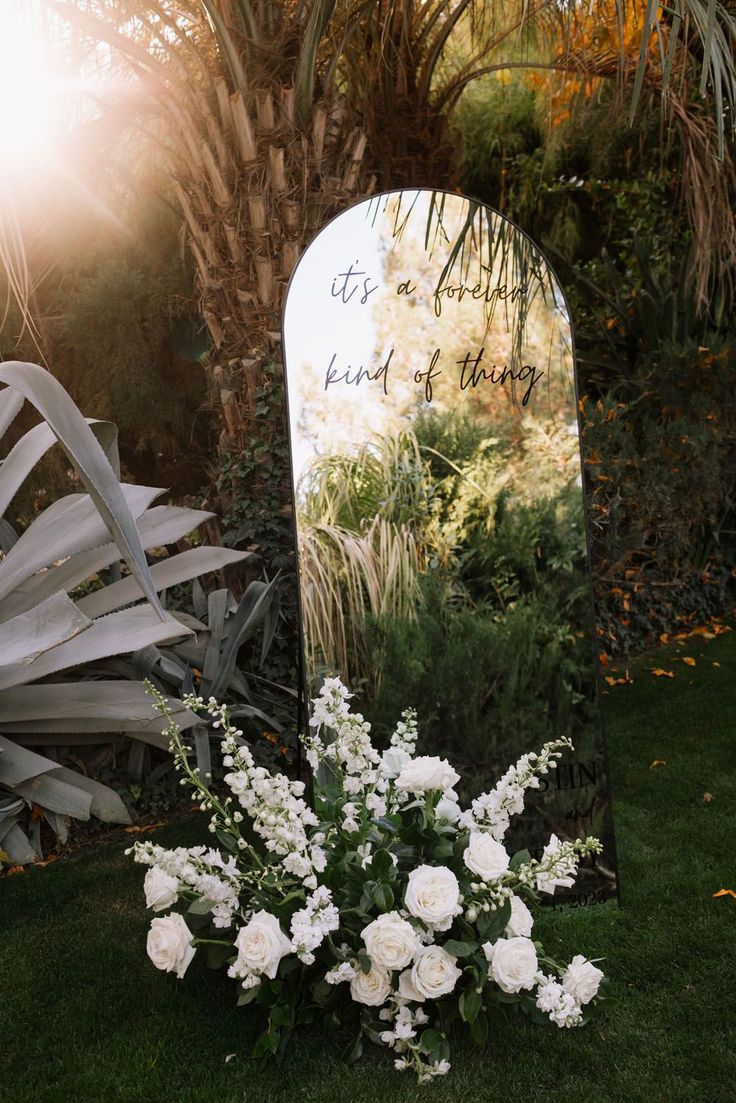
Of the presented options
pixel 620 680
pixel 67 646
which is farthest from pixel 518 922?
pixel 620 680

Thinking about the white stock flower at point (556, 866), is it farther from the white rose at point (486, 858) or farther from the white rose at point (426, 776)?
the white rose at point (426, 776)

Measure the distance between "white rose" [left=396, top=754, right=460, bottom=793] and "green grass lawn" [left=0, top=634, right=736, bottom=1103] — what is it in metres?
0.58

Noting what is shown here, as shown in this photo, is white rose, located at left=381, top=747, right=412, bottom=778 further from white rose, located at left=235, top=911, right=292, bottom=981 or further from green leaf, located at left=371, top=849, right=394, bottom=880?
white rose, located at left=235, top=911, right=292, bottom=981

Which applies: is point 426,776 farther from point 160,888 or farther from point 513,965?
point 160,888

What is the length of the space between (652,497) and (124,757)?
3.45 m

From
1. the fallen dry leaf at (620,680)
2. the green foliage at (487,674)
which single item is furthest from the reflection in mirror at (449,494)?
the fallen dry leaf at (620,680)

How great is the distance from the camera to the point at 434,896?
2010 millimetres

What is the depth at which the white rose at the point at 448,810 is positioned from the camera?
2.32 meters

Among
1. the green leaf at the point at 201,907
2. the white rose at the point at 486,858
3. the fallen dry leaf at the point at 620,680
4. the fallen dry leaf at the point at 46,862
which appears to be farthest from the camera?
the fallen dry leaf at the point at 620,680

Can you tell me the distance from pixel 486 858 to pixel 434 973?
26cm

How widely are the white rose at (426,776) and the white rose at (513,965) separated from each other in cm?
37

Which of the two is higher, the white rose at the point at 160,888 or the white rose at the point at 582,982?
the white rose at the point at 160,888

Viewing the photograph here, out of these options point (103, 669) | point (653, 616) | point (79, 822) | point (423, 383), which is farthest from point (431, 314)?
point (653, 616)

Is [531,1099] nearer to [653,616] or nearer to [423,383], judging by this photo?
[423,383]
